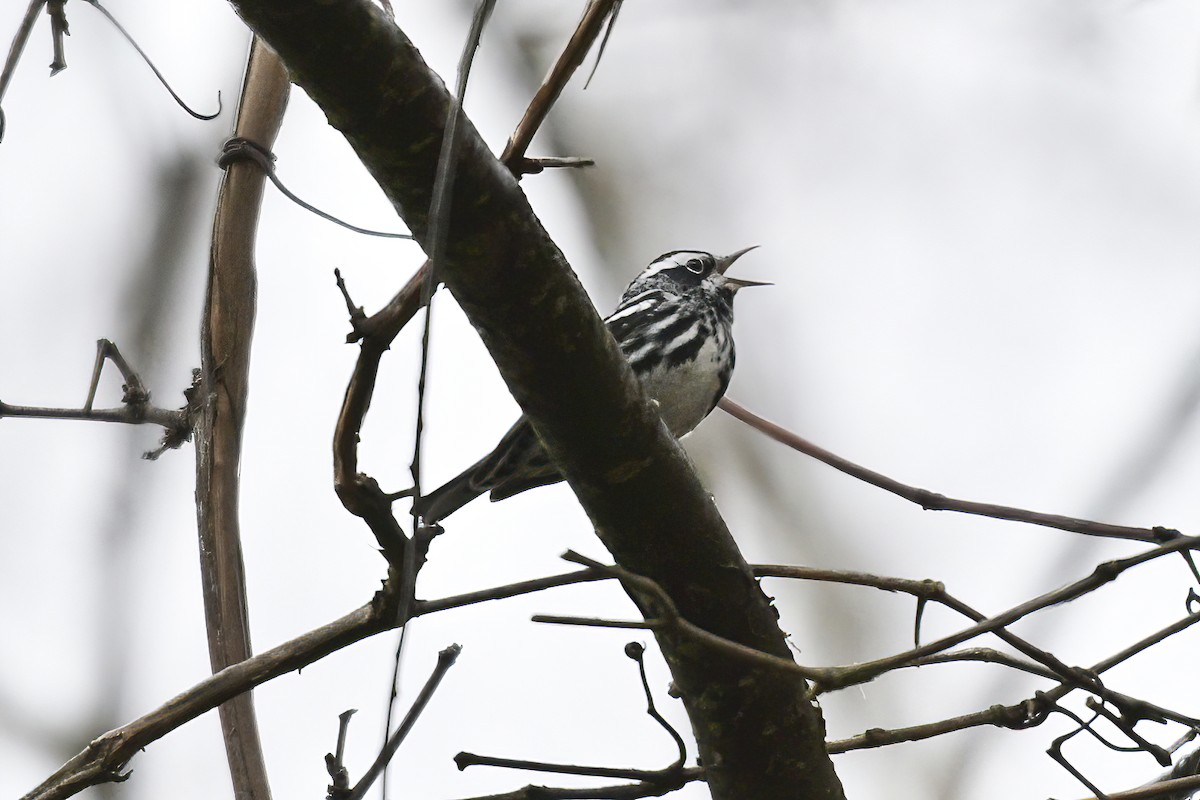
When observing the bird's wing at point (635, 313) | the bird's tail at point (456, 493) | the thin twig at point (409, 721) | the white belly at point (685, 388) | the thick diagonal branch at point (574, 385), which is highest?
the bird's wing at point (635, 313)

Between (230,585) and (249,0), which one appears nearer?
(249,0)

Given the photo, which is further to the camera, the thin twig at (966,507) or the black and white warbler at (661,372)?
the black and white warbler at (661,372)

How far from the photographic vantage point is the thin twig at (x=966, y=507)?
2053mm

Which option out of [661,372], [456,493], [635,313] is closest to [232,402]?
[456,493]

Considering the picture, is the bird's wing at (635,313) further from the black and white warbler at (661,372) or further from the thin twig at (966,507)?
the thin twig at (966,507)

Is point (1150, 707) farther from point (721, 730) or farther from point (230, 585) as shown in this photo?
point (230, 585)

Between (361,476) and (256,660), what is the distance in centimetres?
41

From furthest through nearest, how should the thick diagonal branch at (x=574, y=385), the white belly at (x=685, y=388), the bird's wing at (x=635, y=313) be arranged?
the bird's wing at (x=635, y=313)
the white belly at (x=685, y=388)
the thick diagonal branch at (x=574, y=385)

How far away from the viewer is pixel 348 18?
148 centimetres

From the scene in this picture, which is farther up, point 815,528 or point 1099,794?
point 815,528

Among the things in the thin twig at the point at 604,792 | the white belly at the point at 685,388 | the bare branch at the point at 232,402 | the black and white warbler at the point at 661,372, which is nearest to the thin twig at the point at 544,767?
the thin twig at the point at 604,792

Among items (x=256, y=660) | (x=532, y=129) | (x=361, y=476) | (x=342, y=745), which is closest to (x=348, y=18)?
(x=532, y=129)

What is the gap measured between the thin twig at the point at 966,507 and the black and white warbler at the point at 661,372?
74 cm

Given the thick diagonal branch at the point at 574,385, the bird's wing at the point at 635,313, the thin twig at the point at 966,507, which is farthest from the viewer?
the bird's wing at the point at 635,313
